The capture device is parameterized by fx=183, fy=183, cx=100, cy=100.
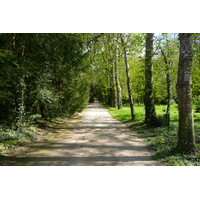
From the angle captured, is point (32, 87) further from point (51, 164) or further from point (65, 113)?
point (51, 164)

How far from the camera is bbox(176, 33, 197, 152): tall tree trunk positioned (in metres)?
5.71

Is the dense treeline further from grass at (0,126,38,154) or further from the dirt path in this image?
the dirt path

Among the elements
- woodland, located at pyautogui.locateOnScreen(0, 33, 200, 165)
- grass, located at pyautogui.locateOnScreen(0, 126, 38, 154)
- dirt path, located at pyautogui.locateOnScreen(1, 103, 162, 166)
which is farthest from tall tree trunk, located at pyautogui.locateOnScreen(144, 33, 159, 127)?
grass, located at pyautogui.locateOnScreen(0, 126, 38, 154)

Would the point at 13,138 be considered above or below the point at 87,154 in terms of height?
above

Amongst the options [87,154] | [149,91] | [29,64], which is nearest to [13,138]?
[29,64]

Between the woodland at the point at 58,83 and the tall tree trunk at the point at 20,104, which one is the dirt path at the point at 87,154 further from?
the tall tree trunk at the point at 20,104

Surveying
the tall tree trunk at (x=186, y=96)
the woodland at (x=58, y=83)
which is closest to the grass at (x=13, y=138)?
the woodland at (x=58, y=83)

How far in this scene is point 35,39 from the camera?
7297 millimetres

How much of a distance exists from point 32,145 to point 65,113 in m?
5.56

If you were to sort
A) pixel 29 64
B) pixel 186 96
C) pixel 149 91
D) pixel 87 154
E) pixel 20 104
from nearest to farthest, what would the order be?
pixel 186 96 < pixel 87 154 < pixel 29 64 < pixel 20 104 < pixel 149 91

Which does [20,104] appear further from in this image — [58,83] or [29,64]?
[58,83]

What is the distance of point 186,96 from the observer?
18.8 feet

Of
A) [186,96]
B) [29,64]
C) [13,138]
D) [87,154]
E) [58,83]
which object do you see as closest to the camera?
[186,96]
